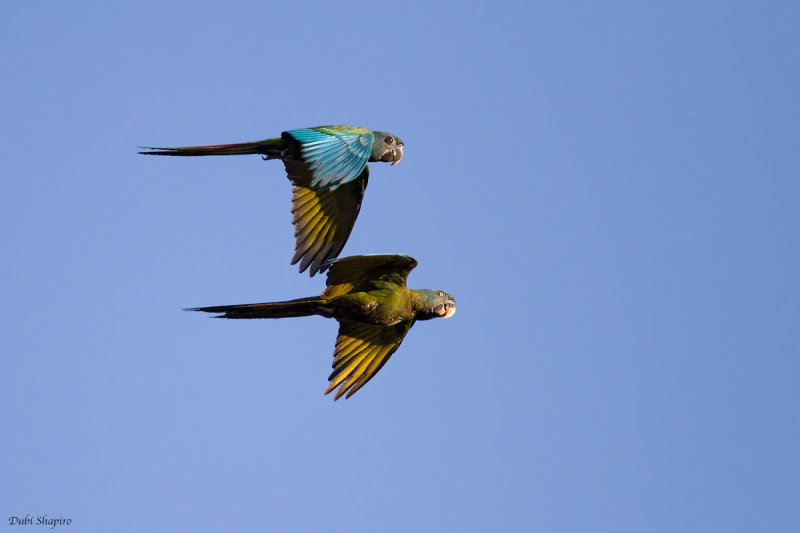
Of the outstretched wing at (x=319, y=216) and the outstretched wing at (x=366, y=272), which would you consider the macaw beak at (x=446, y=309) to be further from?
the outstretched wing at (x=319, y=216)

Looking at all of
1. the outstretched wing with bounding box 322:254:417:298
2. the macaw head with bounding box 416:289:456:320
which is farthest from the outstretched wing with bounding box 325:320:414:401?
the outstretched wing with bounding box 322:254:417:298

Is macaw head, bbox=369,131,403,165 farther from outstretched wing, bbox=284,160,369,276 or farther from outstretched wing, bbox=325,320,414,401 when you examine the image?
outstretched wing, bbox=325,320,414,401

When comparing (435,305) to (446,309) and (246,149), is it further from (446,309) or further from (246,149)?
(246,149)

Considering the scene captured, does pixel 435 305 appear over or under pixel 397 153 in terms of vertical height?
under

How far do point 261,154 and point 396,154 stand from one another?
1.72 metres

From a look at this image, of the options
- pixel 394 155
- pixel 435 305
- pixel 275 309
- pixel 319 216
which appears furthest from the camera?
pixel 394 155

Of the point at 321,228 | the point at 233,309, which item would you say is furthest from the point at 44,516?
the point at 321,228

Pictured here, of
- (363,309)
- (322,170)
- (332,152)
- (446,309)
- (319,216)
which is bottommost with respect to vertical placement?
(363,309)

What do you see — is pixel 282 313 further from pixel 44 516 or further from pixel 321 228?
pixel 44 516

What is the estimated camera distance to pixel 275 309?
11.4m

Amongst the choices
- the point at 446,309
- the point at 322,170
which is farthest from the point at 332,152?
the point at 446,309

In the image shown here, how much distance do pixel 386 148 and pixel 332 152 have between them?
1.36 metres

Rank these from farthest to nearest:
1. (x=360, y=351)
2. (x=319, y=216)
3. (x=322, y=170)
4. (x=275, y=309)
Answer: (x=319, y=216)
(x=360, y=351)
(x=322, y=170)
(x=275, y=309)

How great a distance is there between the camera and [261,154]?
12906 mm
